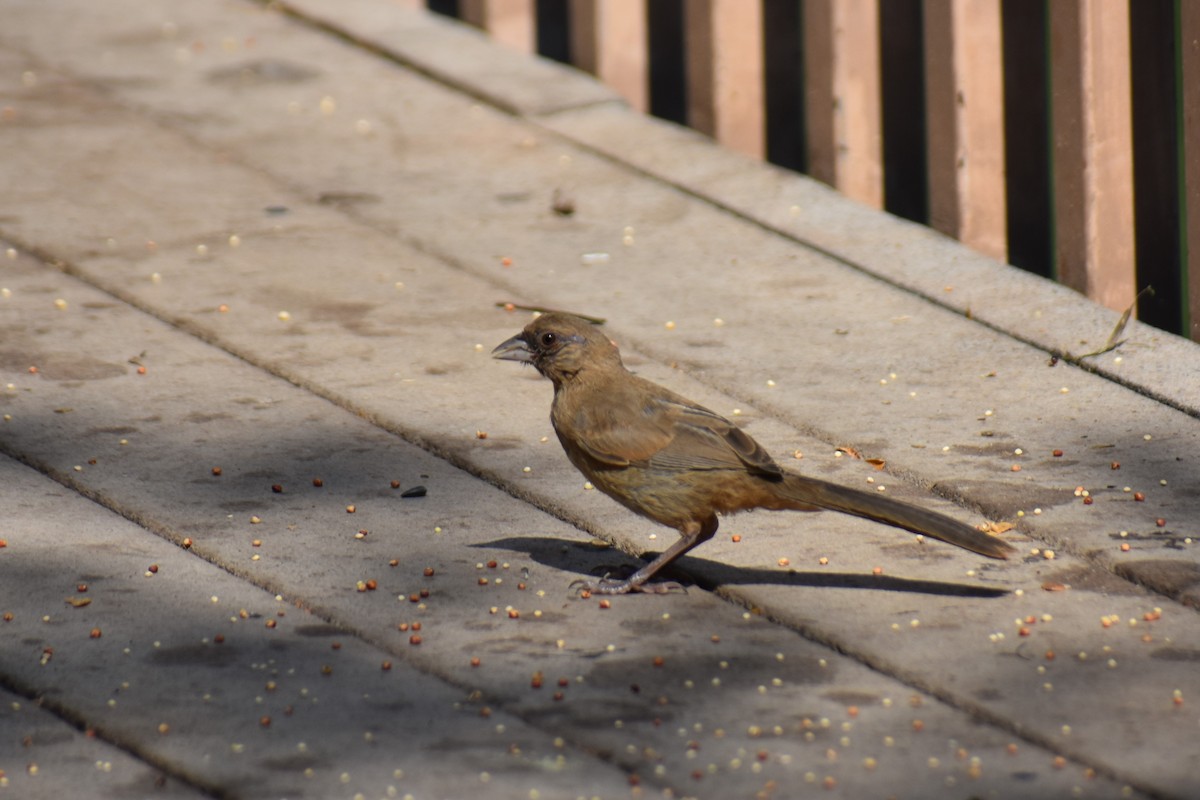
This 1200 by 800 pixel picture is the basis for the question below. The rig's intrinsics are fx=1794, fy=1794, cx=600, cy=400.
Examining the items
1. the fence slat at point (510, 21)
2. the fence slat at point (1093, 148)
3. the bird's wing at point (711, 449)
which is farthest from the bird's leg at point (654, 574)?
the fence slat at point (510, 21)

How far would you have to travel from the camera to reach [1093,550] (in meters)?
4.69

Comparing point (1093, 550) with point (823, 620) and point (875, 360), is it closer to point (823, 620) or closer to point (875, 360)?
point (823, 620)

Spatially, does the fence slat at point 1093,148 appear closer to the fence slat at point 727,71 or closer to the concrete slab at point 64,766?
the fence slat at point 727,71

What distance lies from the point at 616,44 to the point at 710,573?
438 cm

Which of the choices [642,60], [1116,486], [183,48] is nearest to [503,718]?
[1116,486]

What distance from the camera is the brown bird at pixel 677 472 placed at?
450cm

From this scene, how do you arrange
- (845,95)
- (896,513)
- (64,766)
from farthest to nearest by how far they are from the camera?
(845,95), (896,513), (64,766)

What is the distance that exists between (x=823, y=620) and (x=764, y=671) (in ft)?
1.09

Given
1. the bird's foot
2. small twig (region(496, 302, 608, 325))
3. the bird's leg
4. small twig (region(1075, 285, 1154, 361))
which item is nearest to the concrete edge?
small twig (region(1075, 285, 1154, 361))

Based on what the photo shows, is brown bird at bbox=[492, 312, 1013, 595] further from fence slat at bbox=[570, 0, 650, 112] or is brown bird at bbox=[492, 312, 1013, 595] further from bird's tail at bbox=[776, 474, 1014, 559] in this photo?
fence slat at bbox=[570, 0, 650, 112]

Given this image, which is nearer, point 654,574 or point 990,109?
point 654,574

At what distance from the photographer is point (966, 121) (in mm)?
6938

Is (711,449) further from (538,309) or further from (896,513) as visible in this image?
(538,309)

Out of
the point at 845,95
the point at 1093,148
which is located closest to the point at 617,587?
the point at 1093,148
